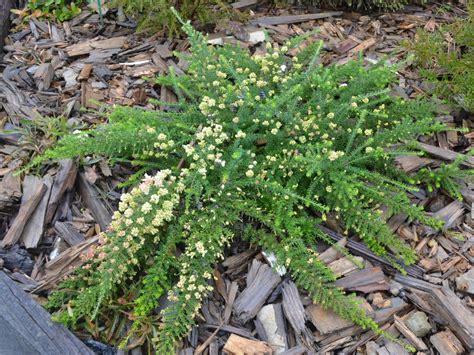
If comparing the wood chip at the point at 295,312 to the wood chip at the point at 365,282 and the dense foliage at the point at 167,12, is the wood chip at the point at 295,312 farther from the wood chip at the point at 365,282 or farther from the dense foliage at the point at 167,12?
the dense foliage at the point at 167,12

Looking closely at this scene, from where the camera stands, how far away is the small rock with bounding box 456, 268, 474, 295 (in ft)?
8.15

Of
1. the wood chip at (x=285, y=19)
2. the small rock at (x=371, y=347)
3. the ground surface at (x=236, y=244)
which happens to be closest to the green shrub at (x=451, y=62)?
the ground surface at (x=236, y=244)

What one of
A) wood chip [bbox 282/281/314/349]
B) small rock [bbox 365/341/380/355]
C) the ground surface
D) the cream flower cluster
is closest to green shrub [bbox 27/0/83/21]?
the ground surface

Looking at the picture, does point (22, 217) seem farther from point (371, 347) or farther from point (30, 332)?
point (371, 347)

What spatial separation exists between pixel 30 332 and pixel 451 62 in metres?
2.90

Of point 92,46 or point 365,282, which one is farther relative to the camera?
point 92,46

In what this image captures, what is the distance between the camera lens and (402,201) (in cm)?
270

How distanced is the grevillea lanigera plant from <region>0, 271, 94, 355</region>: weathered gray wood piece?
8 cm

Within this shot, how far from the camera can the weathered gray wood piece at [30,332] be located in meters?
2.23

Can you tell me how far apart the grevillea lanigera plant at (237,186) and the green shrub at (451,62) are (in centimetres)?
36

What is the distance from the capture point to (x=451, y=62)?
10.6 feet


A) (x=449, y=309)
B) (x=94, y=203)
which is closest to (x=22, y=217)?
(x=94, y=203)

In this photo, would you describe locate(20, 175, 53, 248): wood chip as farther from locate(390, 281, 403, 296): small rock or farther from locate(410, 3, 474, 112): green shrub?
A: locate(410, 3, 474, 112): green shrub

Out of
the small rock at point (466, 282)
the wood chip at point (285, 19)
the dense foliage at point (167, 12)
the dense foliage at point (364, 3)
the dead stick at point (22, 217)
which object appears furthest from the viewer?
the dense foliage at point (364, 3)
